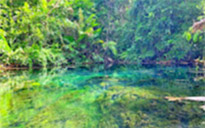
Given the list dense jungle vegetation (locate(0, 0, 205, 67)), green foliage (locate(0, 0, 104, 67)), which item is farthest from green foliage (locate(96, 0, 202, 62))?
green foliage (locate(0, 0, 104, 67))

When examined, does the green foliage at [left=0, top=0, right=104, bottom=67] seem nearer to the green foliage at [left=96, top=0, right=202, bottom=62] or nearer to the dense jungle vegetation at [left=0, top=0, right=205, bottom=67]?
the dense jungle vegetation at [left=0, top=0, right=205, bottom=67]

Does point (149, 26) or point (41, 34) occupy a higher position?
point (149, 26)

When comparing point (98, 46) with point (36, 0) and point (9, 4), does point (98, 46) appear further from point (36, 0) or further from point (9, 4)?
point (9, 4)

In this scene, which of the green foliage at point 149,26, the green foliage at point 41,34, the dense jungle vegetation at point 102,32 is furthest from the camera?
the green foliage at point 149,26

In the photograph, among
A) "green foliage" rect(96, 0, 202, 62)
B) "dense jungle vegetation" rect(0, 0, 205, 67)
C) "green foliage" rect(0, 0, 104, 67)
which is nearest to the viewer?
"green foliage" rect(0, 0, 104, 67)

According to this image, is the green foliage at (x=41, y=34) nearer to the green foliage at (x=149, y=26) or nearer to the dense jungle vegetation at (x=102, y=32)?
the dense jungle vegetation at (x=102, y=32)

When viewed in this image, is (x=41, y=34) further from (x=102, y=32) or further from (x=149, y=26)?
(x=149, y=26)

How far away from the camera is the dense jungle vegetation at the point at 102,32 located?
5.23 m

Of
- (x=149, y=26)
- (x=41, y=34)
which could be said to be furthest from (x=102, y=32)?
(x=41, y=34)

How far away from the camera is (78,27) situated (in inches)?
279

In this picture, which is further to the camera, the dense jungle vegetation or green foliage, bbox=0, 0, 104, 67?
the dense jungle vegetation

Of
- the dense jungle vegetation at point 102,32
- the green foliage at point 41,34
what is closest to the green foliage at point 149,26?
the dense jungle vegetation at point 102,32

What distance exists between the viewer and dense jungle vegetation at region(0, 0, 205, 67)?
5234mm

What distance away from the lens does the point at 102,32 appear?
852cm
